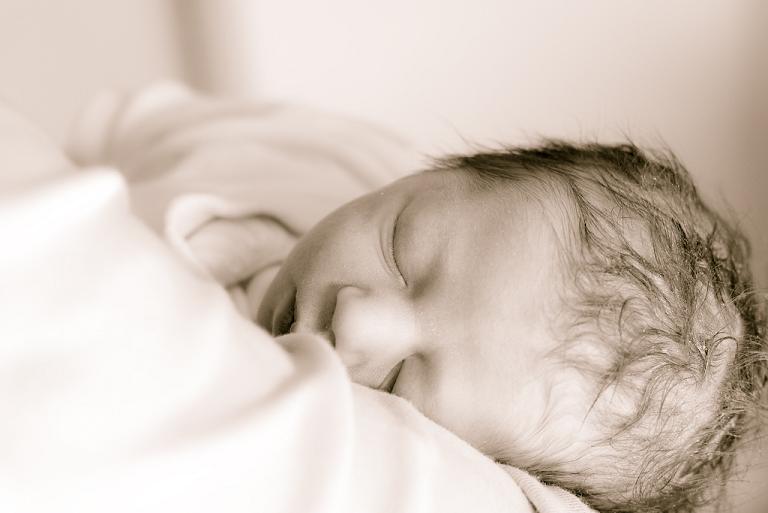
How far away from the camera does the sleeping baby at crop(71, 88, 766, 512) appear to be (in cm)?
63

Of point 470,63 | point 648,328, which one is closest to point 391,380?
point 648,328

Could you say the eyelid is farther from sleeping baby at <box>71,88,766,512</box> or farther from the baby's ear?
the baby's ear

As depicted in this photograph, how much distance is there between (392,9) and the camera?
4.19 feet

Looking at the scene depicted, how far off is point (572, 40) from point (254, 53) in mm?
490

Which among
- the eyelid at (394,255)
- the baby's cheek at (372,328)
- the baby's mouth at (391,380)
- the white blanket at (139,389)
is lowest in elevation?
the baby's mouth at (391,380)

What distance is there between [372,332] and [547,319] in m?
0.13

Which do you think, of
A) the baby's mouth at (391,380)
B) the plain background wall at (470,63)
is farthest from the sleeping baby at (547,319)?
the plain background wall at (470,63)

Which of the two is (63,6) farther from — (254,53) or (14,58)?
(254,53)

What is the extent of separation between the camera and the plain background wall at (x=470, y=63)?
113 centimetres

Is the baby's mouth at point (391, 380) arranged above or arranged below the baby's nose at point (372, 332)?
below

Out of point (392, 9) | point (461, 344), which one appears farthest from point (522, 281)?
point (392, 9)

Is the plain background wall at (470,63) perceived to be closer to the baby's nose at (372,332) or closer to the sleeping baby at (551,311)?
the sleeping baby at (551,311)

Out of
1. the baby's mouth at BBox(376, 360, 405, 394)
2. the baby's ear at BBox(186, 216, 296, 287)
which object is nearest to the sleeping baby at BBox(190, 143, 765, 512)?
the baby's mouth at BBox(376, 360, 405, 394)

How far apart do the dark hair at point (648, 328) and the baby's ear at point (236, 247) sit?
0.22m
